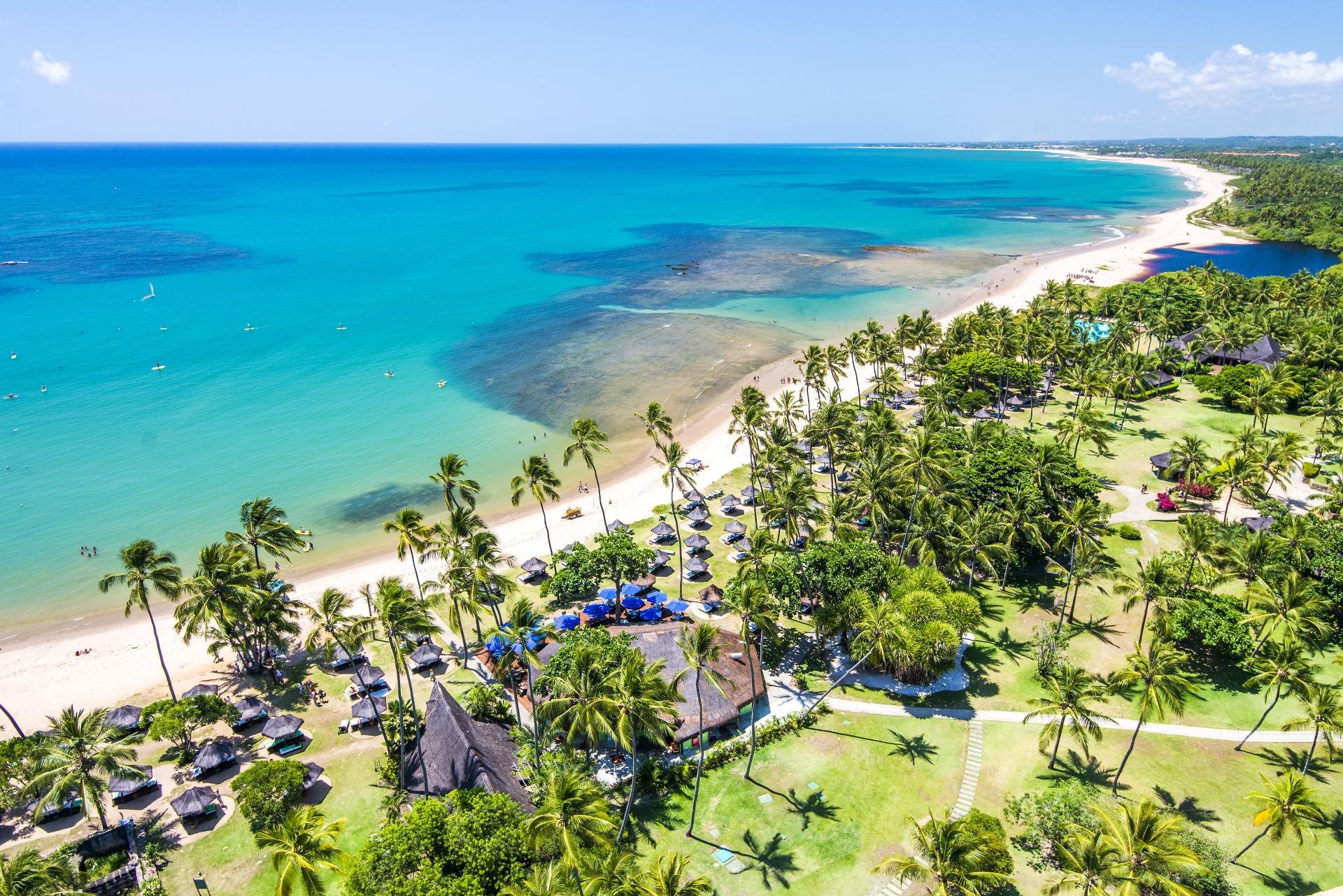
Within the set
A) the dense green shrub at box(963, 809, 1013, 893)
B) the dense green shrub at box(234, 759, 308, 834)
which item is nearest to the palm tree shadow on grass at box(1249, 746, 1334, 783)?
the dense green shrub at box(963, 809, 1013, 893)

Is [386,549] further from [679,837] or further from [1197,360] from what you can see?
[1197,360]

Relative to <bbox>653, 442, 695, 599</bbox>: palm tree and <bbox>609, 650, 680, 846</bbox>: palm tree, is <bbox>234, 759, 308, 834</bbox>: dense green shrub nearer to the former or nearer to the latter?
<bbox>609, 650, 680, 846</bbox>: palm tree

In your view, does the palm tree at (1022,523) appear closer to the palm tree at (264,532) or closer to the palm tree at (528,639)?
the palm tree at (528,639)

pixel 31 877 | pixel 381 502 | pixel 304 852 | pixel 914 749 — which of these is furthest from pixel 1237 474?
pixel 31 877

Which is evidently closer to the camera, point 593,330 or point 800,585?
point 800,585

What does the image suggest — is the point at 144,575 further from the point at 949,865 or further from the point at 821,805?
the point at 949,865

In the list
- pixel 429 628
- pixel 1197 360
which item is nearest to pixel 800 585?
pixel 429 628
